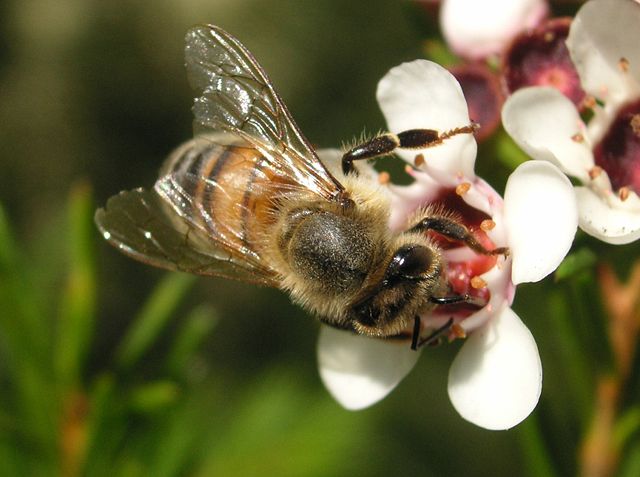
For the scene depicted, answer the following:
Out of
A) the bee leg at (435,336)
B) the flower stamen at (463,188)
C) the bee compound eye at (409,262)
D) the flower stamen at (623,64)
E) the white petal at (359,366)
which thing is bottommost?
the white petal at (359,366)

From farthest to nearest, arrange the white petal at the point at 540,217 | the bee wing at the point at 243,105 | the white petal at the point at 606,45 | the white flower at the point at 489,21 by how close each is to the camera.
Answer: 1. the white flower at the point at 489,21
2. the bee wing at the point at 243,105
3. the white petal at the point at 606,45
4. the white petal at the point at 540,217

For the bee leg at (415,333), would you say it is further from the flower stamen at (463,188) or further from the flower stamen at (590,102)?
the flower stamen at (590,102)

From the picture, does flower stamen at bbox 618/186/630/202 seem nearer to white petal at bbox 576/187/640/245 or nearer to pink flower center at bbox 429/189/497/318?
white petal at bbox 576/187/640/245

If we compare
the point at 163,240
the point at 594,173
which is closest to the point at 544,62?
the point at 594,173

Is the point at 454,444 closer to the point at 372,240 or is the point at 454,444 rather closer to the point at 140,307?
the point at 140,307

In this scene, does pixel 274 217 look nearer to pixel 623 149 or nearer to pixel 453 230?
pixel 453 230

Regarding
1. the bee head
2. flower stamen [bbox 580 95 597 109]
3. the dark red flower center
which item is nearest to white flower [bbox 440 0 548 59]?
the dark red flower center

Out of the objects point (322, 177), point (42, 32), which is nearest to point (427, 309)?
point (322, 177)

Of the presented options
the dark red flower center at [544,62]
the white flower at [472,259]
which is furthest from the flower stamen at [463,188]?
the dark red flower center at [544,62]
